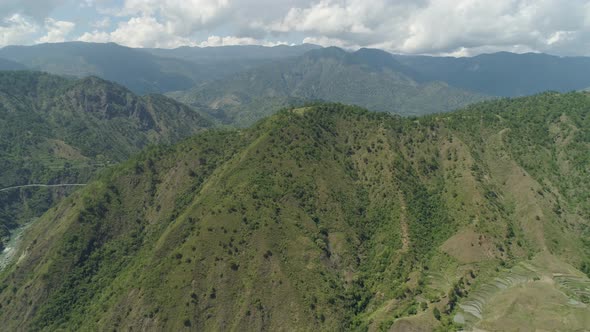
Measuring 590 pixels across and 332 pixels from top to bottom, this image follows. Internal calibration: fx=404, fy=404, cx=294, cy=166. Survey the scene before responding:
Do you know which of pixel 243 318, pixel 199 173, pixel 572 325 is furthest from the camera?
pixel 199 173

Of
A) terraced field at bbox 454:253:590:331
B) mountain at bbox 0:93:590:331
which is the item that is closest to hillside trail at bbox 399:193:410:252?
mountain at bbox 0:93:590:331

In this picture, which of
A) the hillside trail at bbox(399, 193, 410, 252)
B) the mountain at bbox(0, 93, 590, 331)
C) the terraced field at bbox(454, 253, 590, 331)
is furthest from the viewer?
the hillside trail at bbox(399, 193, 410, 252)

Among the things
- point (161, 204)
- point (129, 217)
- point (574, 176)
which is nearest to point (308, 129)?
point (161, 204)

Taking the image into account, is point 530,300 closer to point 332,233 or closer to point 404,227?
point 404,227

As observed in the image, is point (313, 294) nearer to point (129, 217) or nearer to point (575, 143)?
point (129, 217)

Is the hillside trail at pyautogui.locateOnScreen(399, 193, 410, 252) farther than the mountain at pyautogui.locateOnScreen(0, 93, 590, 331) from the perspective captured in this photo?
Yes

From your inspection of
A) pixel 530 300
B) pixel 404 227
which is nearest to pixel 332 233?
pixel 404 227

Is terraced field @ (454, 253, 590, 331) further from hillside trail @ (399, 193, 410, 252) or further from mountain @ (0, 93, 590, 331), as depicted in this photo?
hillside trail @ (399, 193, 410, 252)

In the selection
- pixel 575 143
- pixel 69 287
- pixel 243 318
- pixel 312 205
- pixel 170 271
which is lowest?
pixel 69 287
